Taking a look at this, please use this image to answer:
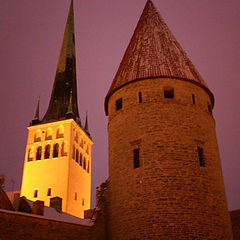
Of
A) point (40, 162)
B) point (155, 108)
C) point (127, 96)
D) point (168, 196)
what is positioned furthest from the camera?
point (40, 162)

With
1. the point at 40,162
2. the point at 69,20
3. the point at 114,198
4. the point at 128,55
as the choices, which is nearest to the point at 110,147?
the point at 114,198

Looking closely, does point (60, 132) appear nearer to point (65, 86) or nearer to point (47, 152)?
point (47, 152)

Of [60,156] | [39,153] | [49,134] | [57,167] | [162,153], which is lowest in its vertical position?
[162,153]

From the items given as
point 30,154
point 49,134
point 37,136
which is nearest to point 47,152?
point 49,134

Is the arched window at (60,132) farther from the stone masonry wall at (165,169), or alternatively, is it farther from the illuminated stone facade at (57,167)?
the stone masonry wall at (165,169)

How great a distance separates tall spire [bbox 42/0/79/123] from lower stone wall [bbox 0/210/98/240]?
36.5m

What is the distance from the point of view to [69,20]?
64000 millimetres

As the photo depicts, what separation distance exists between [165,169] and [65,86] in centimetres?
4304

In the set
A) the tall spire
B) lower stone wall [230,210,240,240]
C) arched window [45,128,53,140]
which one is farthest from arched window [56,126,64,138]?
lower stone wall [230,210,240,240]

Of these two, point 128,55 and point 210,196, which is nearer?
point 210,196

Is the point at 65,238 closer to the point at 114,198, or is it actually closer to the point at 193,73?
the point at 114,198

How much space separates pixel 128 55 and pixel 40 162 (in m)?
32.9

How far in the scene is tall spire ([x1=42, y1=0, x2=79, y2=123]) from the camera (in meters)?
54.8

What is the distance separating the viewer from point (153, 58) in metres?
20.1
